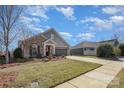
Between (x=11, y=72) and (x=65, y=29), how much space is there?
6.24 ft

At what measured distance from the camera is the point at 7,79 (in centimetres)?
425

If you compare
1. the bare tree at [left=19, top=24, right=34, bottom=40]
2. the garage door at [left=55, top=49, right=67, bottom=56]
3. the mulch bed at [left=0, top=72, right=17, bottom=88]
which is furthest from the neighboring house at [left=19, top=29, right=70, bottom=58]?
the mulch bed at [left=0, top=72, right=17, bottom=88]

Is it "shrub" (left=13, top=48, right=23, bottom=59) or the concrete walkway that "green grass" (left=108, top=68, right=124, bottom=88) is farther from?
"shrub" (left=13, top=48, right=23, bottom=59)

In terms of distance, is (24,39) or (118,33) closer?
(118,33)

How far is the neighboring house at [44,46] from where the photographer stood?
20.2 ft

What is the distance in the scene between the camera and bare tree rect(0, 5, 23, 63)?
16.6ft

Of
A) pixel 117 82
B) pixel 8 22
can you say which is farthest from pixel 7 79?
pixel 117 82

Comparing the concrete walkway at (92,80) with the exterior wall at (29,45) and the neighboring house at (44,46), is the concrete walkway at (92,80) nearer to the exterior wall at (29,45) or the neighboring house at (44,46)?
the neighboring house at (44,46)

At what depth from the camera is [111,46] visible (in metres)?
7.79

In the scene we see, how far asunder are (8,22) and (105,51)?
488 centimetres

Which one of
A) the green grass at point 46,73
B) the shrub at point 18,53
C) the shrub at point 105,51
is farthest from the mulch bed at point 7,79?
the shrub at point 105,51
